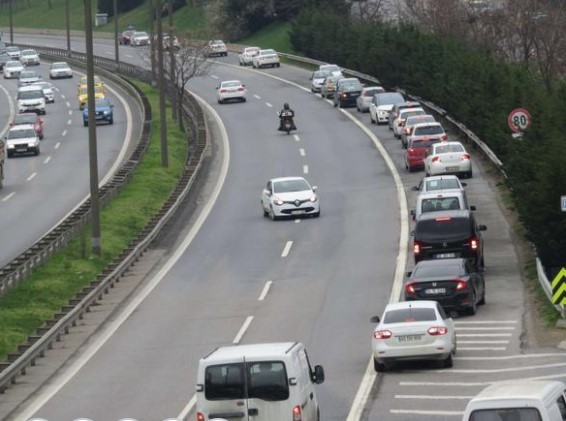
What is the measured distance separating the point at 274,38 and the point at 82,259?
84063mm

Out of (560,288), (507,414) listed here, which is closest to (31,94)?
(560,288)

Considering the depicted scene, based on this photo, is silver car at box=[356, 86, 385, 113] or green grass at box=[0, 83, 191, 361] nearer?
green grass at box=[0, 83, 191, 361]

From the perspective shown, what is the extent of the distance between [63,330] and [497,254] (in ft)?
42.5

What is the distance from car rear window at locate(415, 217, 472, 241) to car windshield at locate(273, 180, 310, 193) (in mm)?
12026

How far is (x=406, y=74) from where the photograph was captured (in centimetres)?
7981

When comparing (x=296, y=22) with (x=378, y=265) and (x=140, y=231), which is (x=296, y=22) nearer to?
(x=140, y=231)

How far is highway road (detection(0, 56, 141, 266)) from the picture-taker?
5222 centimetres

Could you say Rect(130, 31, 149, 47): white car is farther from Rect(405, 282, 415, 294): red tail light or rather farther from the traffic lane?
Rect(405, 282, 415, 294): red tail light

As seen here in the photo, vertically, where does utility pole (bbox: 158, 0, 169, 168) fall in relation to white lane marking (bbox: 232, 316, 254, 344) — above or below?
below

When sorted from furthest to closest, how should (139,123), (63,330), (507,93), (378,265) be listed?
(139,123)
(507,93)
(378,265)
(63,330)

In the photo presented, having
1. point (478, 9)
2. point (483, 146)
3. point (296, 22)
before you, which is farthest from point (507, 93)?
point (296, 22)

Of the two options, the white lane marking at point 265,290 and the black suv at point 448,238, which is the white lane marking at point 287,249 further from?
the black suv at point 448,238

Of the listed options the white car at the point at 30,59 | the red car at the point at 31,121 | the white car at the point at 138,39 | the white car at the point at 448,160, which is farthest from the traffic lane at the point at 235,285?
the white car at the point at 138,39

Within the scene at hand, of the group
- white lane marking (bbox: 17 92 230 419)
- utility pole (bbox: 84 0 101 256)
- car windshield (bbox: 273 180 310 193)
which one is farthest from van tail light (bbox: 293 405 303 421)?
car windshield (bbox: 273 180 310 193)
